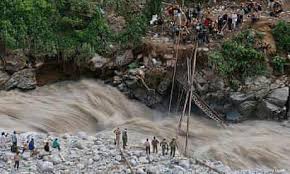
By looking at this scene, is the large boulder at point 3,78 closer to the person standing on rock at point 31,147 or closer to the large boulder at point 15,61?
the large boulder at point 15,61

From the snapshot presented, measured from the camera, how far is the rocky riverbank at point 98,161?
2048cm

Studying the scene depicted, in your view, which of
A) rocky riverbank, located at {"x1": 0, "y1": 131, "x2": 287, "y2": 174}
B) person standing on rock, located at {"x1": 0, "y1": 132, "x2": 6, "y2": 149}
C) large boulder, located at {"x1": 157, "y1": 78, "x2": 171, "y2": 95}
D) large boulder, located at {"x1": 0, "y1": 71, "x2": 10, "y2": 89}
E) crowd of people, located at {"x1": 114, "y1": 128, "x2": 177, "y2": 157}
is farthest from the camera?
large boulder, located at {"x1": 157, "y1": 78, "x2": 171, "y2": 95}

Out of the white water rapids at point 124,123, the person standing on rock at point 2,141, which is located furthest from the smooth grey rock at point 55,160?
the white water rapids at point 124,123

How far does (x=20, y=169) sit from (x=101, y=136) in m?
4.01

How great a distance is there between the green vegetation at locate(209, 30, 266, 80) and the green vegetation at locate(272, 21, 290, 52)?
3.78ft

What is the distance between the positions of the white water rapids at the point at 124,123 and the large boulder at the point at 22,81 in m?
0.33

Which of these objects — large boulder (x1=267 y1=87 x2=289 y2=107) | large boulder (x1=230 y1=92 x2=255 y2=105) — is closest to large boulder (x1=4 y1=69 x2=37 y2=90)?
large boulder (x1=230 y1=92 x2=255 y2=105)

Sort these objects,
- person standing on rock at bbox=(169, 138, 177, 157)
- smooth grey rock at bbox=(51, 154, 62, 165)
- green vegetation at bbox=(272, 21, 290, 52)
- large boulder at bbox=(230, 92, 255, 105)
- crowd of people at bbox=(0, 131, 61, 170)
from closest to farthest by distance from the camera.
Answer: smooth grey rock at bbox=(51, 154, 62, 165)
crowd of people at bbox=(0, 131, 61, 170)
person standing on rock at bbox=(169, 138, 177, 157)
large boulder at bbox=(230, 92, 255, 105)
green vegetation at bbox=(272, 21, 290, 52)

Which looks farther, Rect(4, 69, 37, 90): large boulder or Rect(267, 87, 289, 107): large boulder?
Rect(4, 69, 37, 90): large boulder

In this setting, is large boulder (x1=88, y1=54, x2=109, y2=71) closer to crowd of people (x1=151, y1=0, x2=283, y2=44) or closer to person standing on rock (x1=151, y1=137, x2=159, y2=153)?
crowd of people (x1=151, y1=0, x2=283, y2=44)

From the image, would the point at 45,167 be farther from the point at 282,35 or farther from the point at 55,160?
the point at 282,35

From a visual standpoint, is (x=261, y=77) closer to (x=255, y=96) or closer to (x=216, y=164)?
(x=255, y=96)

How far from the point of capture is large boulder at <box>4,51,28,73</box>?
26.9 meters

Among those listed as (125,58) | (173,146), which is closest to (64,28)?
(125,58)
